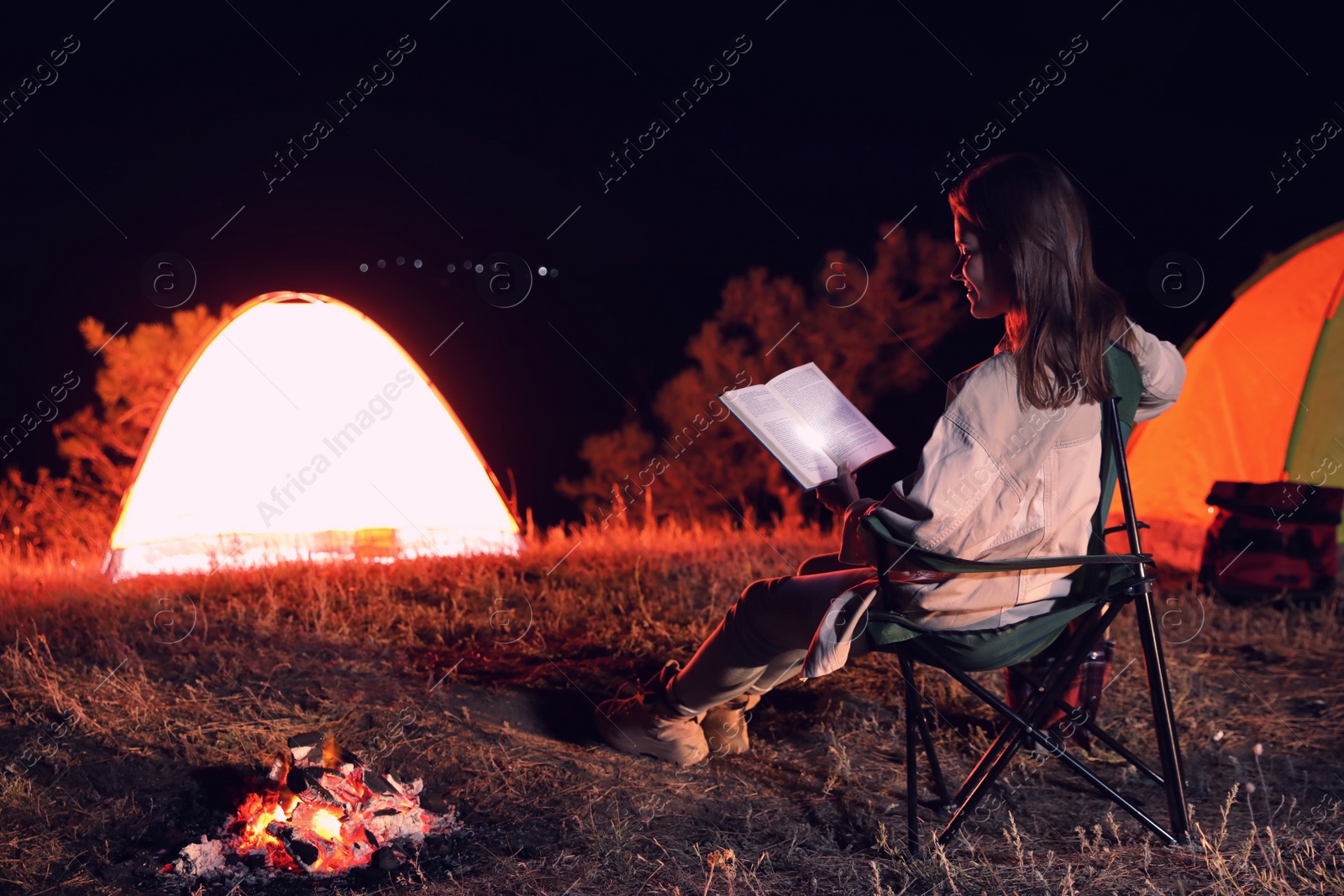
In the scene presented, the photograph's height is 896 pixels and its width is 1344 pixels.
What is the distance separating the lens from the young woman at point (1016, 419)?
2.12 m

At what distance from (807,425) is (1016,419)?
0.49 metres

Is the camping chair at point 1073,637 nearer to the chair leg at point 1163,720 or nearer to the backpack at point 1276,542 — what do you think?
the chair leg at point 1163,720

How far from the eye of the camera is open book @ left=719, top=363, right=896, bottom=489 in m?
2.28

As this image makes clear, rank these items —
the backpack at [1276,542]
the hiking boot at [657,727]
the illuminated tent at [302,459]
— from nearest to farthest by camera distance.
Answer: the hiking boot at [657,727] → the backpack at [1276,542] → the illuminated tent at [302,459]

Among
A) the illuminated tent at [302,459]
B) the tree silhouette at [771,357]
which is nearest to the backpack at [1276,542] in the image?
the illuminated tent at [302,459]

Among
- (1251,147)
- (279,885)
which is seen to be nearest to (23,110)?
(279,885)

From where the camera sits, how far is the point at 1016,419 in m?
2.13

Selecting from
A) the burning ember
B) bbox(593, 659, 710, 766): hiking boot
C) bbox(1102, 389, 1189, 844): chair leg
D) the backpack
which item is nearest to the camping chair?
bbox(1102, 389, 1189, 844): chair leg

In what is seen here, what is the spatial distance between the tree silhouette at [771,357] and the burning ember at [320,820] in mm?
8066

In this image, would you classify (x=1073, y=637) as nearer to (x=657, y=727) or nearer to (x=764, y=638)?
(x=764, y=638)

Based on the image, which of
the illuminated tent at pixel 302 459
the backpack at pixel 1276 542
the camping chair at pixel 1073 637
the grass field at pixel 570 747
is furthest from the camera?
the illuminated tent at pixel 302 459

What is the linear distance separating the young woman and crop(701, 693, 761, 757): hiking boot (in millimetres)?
807

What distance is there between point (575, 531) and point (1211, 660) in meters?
4.00

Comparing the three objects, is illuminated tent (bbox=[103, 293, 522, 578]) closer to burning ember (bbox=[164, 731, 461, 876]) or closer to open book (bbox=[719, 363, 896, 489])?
burning ember (bbox=[164, 731, 461, 876])
